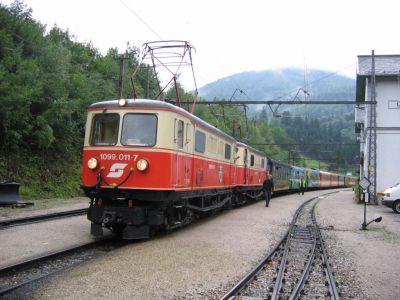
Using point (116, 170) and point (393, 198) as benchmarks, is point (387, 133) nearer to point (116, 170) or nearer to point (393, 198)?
→ point (393, 198)

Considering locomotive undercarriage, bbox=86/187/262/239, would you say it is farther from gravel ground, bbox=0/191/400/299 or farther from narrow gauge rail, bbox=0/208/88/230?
narrow gauge rail, bbox=0/208/88/230

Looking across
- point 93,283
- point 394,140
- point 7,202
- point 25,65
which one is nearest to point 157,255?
point 93,283

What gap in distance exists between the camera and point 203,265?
8391 mm

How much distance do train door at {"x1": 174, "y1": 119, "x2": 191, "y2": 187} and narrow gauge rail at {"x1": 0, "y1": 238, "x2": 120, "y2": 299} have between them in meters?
2.12

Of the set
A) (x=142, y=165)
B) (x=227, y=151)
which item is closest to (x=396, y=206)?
(x=227, y=151)

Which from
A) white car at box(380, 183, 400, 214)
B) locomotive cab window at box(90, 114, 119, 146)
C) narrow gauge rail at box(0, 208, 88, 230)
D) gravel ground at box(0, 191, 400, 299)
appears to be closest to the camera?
gravel ground at box(0, 191, 400, 299)

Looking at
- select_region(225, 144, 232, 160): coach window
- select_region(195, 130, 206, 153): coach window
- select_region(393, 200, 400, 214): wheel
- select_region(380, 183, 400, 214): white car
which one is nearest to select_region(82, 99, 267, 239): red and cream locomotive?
select_region(195, 130, 206, 153): coach window

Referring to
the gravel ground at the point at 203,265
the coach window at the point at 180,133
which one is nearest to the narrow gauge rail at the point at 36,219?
the gravel ground at the point at 203,265

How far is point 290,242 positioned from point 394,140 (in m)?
20.3

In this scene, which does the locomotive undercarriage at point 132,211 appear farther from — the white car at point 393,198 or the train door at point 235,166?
the white car at point 393,198

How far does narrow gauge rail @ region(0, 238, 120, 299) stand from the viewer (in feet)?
22.2

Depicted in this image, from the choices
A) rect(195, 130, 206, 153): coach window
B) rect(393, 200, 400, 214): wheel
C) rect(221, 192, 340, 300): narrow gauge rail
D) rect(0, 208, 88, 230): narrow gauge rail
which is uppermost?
rect(195, 130, 206, 153): coach window

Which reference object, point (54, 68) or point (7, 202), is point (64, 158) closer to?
point (54, 68)

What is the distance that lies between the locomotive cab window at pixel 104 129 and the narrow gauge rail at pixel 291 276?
4.55 m
